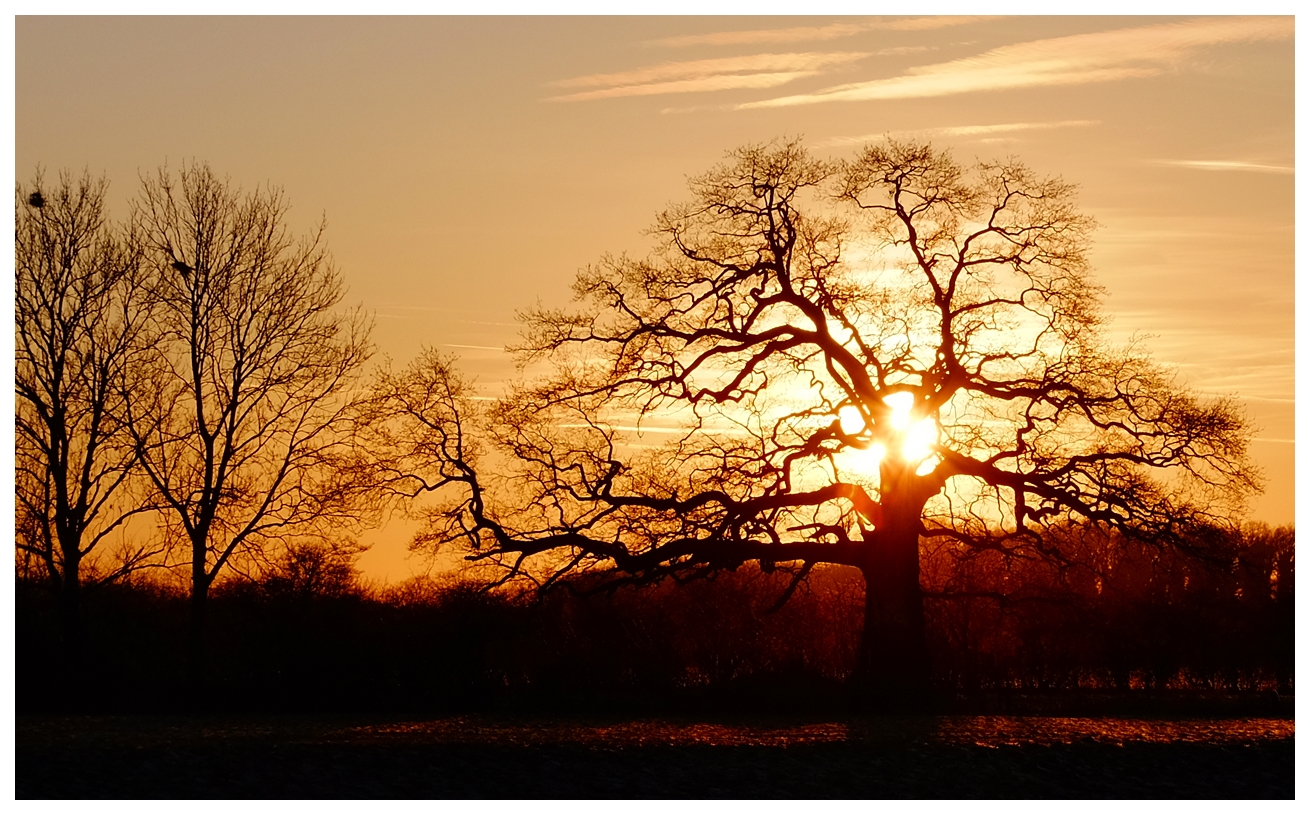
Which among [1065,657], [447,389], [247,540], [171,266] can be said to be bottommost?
[1065,657]

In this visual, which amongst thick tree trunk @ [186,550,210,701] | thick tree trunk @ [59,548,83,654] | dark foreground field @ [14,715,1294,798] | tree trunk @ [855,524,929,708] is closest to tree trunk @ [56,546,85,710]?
thick tree trunk @ [59,548,83,654]

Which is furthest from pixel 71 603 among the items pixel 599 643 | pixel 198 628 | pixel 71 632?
pixel 599 643

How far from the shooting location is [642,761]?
2169cm

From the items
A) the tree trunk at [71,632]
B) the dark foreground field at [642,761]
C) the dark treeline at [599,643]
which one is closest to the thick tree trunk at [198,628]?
the dark treeline at [599,643]

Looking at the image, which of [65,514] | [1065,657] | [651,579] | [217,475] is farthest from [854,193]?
[65,514]

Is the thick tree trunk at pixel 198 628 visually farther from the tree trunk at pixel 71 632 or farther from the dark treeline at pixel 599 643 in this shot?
the tree trunk at pixel 71 632

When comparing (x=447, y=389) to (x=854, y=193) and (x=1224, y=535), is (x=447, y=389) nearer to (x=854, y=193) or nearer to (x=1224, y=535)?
(x=854, y=193)

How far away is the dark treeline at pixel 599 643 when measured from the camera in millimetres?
31250

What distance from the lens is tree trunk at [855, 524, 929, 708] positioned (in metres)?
31.2

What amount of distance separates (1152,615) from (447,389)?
1856 centimetres

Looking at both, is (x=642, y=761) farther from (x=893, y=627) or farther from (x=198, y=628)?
(x=198, y=628)

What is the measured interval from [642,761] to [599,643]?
1255 centimetres

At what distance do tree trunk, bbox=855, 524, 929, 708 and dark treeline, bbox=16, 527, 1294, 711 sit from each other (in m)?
0.81

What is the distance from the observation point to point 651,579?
106 feet
